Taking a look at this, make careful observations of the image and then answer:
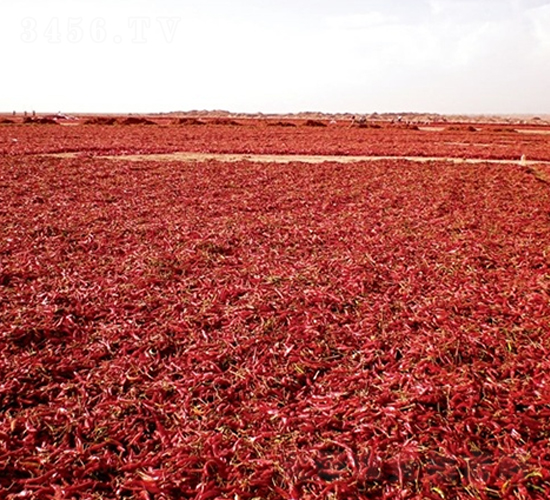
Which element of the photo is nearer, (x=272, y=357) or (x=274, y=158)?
(x=272, y=357)

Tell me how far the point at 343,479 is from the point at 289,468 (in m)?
0.44

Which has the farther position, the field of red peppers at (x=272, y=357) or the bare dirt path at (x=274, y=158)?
the bare dirt path at (x=274, y=158)

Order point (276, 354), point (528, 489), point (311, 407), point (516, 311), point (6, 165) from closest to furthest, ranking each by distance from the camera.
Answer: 1. point (528, 489)
2. point (311, 407)
3. point (276, 354)
4. point (516, 311)
5. point (6, 165)

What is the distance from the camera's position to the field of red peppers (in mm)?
3916

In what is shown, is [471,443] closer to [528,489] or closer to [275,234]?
[528,489]

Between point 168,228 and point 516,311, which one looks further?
point 168,228

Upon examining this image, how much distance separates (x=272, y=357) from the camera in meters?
5.57

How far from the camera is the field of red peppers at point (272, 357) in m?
3.92

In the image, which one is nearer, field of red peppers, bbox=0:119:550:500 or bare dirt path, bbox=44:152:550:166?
field of red peppers, bbox=0:119:550:500

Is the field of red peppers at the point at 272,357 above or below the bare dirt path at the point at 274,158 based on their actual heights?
below

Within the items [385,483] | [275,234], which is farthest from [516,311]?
[275,234]

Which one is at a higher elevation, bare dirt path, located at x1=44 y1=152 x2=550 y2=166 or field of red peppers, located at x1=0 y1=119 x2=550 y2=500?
bare dirt path, located at x1=44 y1=152 x2=550 y2=166

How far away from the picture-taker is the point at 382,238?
1012 cm

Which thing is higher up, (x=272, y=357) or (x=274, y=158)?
(x=274, y=158)
